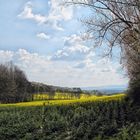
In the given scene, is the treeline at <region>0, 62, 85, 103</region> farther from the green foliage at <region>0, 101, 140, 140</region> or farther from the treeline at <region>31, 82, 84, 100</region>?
the green foliage at <region>0, 101, 140, 140</region>

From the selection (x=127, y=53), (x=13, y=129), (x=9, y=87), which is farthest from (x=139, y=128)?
(x=9, y=87)

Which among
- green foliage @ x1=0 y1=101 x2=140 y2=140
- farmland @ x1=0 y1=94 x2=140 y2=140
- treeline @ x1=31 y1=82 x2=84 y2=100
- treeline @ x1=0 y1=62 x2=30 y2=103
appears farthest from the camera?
treeline @ x1=31 y1=82 x2=84 y2=100

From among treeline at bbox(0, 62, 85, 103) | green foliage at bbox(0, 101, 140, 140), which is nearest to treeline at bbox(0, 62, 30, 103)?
treeline at bbox(0, 62, 85, 103)

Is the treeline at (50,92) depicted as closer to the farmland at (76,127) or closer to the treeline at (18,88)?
the treeline at (18,88)

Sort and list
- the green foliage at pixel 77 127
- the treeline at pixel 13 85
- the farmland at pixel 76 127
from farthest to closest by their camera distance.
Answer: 1. the treeline at pixel 13 85
2. the farmland at pixel 76 127
3. the green foliage at pixel 77 127

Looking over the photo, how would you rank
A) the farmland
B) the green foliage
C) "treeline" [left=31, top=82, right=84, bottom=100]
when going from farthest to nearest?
"treeline" [left=31, top=82, right=84, bottom=100] < the farmland < the green foliage

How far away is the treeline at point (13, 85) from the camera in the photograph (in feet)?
302

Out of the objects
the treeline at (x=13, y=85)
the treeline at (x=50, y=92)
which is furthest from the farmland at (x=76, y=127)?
the treeline at (x=50, y=92)

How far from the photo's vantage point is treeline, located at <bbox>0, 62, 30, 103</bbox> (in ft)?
302

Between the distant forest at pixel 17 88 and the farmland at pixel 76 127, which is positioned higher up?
the distant forest at pixel 17 88

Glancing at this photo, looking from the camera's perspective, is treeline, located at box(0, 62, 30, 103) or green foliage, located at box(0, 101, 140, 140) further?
treeline, located at box(0, 62, 30, 103)

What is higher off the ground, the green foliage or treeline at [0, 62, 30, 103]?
treeline at [0, 62, 30, 103]

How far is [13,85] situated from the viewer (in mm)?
93875

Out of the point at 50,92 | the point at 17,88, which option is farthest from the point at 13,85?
the point at 50,92
